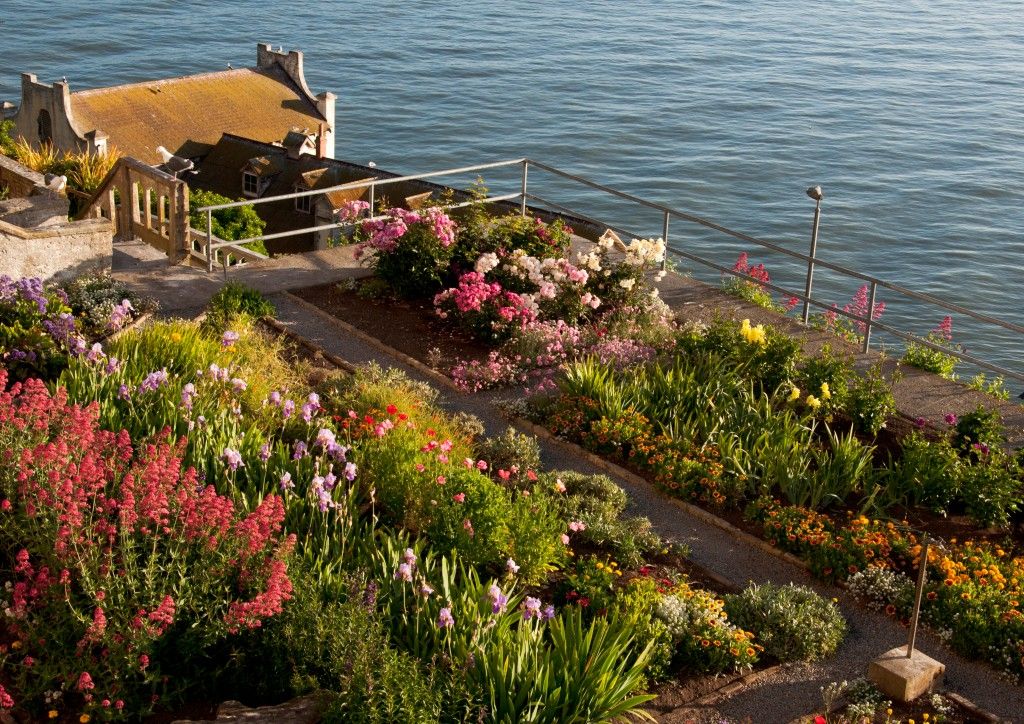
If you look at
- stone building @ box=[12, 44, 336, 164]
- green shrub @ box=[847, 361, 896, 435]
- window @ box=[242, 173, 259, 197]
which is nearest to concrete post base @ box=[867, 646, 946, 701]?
green shrub @ box=[847, 361, 896, 435]

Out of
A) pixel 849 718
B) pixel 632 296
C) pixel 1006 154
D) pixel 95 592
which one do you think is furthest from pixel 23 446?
pixel 1006 154

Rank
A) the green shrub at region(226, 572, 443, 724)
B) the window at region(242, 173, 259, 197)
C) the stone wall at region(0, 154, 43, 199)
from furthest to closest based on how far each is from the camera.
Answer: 1. the window at region(242, 173, 259, 197)
2. the stone wall at region(0, 154, 43, 199)
3. the green shrub at region(226, 572, 443, 724)

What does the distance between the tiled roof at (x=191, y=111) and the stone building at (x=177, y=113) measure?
0.04m

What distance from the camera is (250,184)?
161 feet

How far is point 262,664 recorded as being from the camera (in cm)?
807

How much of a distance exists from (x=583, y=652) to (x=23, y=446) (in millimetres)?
4087

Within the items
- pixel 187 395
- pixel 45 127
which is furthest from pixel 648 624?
pixel 45 127

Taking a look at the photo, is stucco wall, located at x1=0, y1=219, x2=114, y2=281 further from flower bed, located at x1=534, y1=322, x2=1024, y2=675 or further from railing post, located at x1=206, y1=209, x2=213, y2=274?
flower bed, located at x1=534, y1=322, x2=1024, y2=675

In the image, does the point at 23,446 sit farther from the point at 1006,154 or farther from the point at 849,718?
the point at 1006,154

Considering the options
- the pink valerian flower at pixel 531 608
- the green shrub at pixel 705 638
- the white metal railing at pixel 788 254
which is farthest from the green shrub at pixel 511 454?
the white metal railing at pixel 788 254

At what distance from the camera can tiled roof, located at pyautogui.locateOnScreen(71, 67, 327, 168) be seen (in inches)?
1971

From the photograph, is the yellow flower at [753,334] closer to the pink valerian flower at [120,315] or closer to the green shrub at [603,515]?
the green shrub at [603,515]

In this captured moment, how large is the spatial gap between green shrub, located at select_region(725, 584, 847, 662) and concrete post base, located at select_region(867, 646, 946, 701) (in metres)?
0.44

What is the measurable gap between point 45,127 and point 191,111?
20.2 feet
